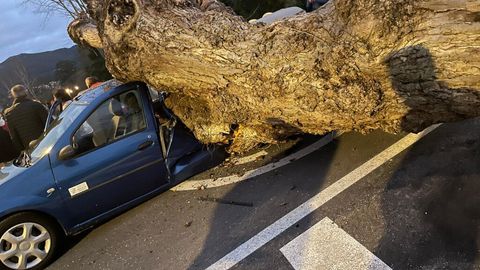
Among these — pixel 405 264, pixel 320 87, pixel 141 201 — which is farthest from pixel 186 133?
pixel 405 264

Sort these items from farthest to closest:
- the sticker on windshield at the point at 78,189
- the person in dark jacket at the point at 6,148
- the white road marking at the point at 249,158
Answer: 1. the person in dark jacket at the point at 6,148
2. the white road marking at the point at 249,158
3. the sticker on windshield at the point at 78,189

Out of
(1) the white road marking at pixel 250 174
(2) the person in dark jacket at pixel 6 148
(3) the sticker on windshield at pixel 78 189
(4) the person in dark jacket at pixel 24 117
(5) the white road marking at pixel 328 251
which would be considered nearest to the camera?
(5) the white road marking at pixel 328 251

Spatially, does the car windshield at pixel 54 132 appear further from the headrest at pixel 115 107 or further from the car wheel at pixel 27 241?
the car wheel at pixel 27 241

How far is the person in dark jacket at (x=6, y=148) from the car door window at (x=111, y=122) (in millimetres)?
3370

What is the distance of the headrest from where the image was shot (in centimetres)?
460

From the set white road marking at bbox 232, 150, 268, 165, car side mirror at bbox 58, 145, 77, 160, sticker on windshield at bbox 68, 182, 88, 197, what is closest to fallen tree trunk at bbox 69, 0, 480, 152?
white road marking at bbox 232, 150, 268, 165

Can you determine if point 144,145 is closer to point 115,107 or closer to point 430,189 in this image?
point 115,107

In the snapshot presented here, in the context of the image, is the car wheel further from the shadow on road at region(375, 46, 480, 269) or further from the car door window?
the shadow on road at region(375, 46, 480, 269)

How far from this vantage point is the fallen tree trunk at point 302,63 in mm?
3291

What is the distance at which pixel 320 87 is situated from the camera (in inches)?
154

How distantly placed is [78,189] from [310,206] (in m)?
2.36

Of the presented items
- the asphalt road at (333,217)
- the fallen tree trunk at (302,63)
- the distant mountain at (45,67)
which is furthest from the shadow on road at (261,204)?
the distant mountain at (45,67)

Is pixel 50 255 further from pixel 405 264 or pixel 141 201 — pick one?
pixel 405 264

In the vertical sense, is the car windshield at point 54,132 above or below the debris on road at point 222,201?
above
